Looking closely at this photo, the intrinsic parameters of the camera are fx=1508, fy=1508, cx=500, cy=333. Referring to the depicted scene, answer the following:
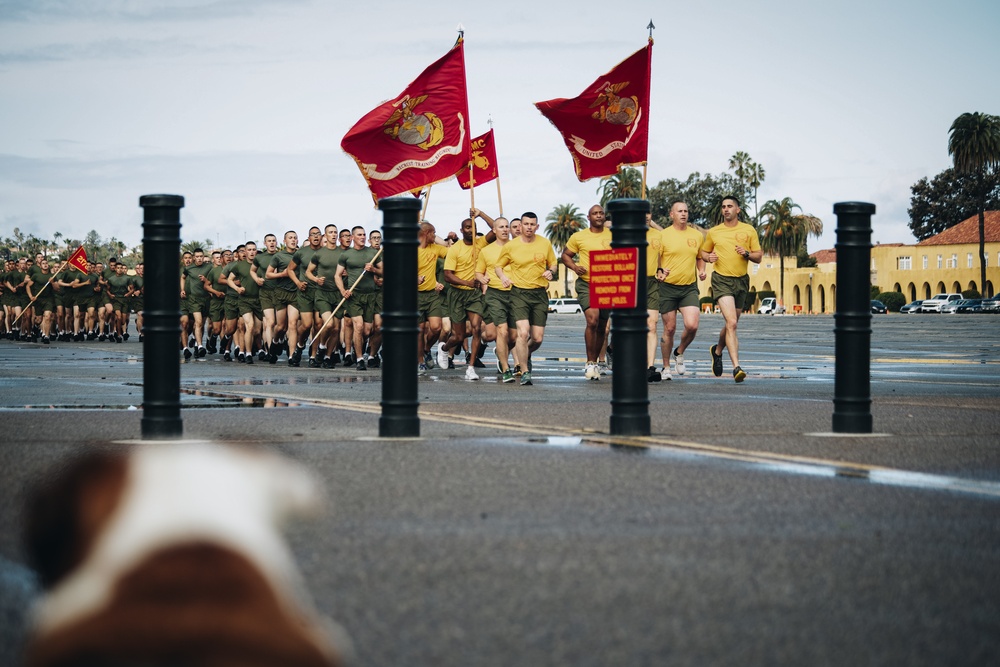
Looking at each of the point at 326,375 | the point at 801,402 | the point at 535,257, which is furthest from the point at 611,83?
the point at 801,402

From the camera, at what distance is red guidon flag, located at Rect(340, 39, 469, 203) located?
61.9 ft

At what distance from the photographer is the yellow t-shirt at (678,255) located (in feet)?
58.0

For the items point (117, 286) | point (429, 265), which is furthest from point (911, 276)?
point (429, 265)

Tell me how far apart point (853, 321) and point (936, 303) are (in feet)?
358

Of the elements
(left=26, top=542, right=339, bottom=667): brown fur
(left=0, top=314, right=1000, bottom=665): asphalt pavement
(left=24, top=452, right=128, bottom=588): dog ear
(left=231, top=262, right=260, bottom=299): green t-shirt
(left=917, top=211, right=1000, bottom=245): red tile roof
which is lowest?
(left=0, top=314, right=1000, bottom=665): asphalt pavement

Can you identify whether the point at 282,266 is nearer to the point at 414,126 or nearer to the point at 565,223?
the point at 414,126

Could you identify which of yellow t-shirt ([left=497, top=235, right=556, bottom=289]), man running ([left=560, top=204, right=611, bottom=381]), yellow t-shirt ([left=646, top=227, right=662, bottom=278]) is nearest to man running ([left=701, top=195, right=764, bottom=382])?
yellow t-shirt ([left=646, top=227, right=662, bottom=278])

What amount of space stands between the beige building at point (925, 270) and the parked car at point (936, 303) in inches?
155

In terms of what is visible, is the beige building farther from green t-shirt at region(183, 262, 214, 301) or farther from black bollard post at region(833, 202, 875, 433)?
black bollard post at region(833, 202, 875, 433)

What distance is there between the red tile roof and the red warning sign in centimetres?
12551

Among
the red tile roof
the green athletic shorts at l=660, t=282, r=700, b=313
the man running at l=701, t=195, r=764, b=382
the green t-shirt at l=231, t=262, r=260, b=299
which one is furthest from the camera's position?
the red tile roof

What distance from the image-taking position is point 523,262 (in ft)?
57.1

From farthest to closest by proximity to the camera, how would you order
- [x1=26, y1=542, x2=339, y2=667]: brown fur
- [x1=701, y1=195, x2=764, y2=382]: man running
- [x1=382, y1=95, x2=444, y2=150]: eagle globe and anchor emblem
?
[x1=382, y1=95, x2=444, y2=150]: eagle globe and anchor emblem → [x1=701, y1=195, x2=764, y2=382]: man running → [x1=26, y1=542, x2=339, y2=667]: brown fur

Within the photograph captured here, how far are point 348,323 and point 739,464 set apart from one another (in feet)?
51.5
